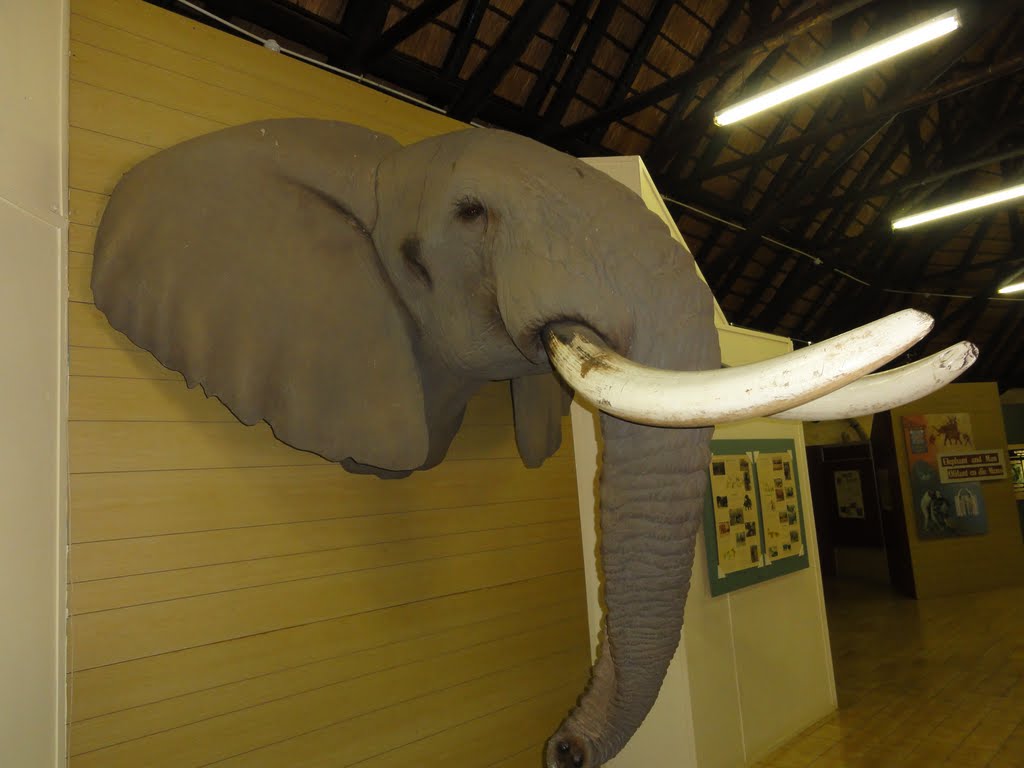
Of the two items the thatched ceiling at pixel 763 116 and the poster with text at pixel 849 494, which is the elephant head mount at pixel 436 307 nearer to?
the thatched ceiling at pixel 763 116

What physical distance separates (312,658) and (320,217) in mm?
982

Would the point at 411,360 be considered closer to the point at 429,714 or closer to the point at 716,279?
the point at 429,714

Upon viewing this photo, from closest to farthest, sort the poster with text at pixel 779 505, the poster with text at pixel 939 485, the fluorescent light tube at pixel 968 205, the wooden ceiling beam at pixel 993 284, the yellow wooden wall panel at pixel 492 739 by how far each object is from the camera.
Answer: the yellow wooden wall panel at pixel 492 739 → the poster with text at pixel 779 505 → the fluorescent light tube at pixel 968 205 → the poster with text at pixel 939 485 → the wooden ceiling beam at pixel 993 284

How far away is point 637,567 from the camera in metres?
1.11

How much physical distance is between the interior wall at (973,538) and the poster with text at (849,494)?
1.11 metres

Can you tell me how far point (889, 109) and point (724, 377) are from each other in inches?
273

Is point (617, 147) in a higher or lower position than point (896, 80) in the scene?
lower

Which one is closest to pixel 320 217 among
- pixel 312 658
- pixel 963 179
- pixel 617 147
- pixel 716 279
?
pixel 312 658

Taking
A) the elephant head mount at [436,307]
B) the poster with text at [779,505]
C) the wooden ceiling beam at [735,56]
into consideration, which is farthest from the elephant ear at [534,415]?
the wooden ceiling beam at [735,56]

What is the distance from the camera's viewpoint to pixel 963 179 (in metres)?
10.8

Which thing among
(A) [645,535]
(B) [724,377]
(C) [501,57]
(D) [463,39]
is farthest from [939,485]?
(B) [724,377]

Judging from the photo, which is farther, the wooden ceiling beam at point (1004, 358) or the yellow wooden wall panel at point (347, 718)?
the wooden ceiling beam at point (1004, 358)

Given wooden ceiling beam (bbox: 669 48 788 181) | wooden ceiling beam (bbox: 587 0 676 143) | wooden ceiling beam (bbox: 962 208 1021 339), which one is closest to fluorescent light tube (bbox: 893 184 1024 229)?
wooden ceiling beam (bbox: 669 48 788 181)

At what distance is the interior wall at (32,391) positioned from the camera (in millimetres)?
1115
